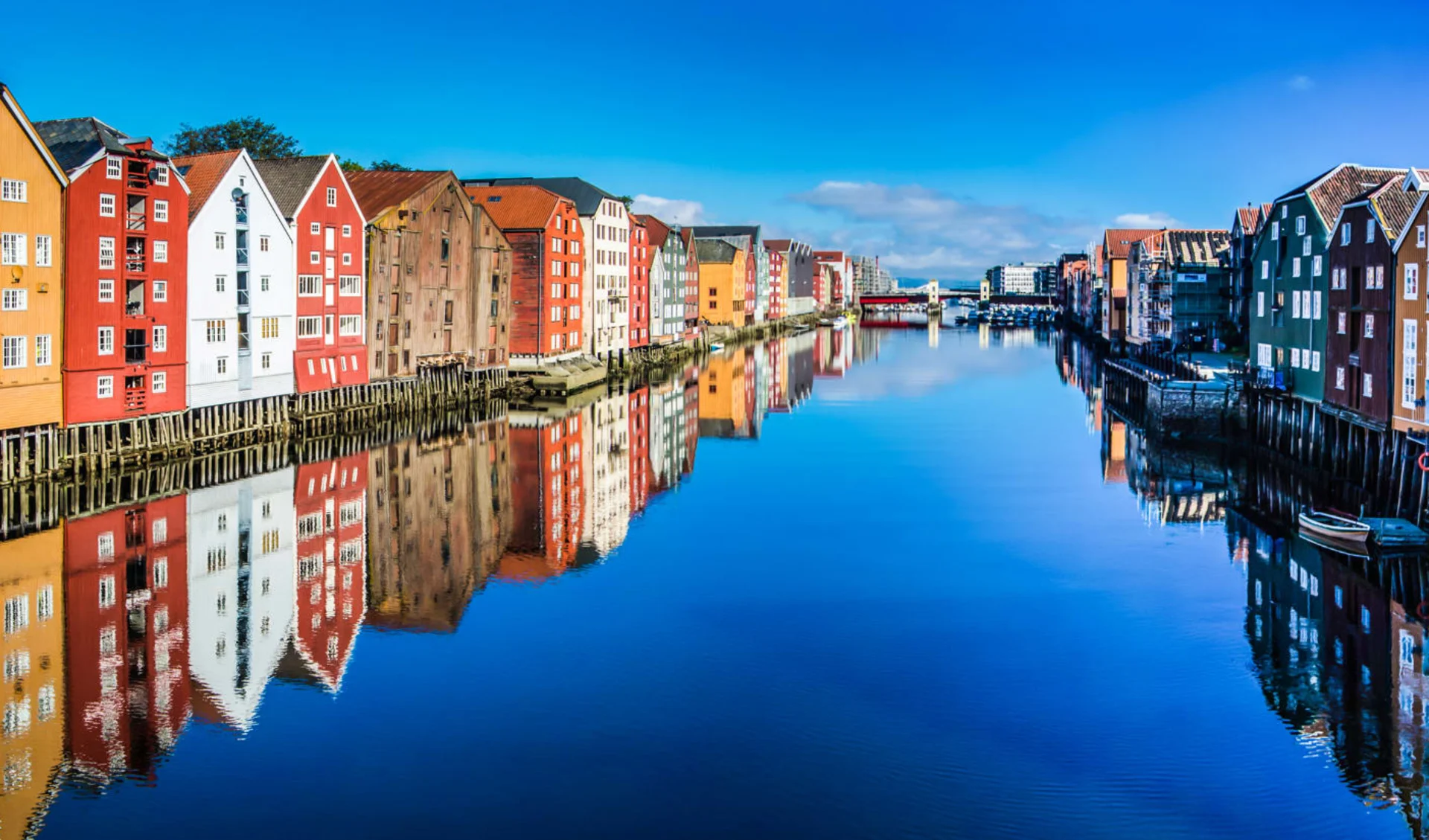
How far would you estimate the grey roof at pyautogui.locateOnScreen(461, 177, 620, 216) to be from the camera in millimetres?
80000

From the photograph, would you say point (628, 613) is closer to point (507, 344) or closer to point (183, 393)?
point (183, 393)

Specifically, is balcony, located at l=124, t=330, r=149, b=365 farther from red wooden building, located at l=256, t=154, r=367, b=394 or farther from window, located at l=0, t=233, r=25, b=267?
red wooden building, located at l=256, t=154, r=367, b=394

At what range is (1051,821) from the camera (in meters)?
14.1

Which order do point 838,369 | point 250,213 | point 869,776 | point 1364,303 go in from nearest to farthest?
point 869,776
point 1364,303
point 250,213
point 838,369

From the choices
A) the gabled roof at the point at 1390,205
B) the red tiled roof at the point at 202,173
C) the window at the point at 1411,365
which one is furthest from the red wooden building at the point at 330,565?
the gabled roof at the point at 1390,205

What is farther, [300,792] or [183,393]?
[183,393]

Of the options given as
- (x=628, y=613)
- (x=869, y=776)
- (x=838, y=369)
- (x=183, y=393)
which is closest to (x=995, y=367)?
(x=838, y=369)

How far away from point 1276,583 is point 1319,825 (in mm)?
12489

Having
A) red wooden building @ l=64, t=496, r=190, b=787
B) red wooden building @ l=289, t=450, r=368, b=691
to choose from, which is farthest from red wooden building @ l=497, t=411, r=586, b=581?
red wooden building @ l=64, t=496, r=190, b=787

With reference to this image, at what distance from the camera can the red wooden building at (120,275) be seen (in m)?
36.9

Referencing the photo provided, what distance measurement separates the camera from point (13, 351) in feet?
113

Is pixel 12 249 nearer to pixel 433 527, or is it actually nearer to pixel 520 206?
pixel 433 527

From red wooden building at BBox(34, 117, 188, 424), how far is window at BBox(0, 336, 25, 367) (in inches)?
67.4

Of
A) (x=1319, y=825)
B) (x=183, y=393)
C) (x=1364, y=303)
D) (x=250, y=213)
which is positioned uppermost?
(x=250, y=213)
